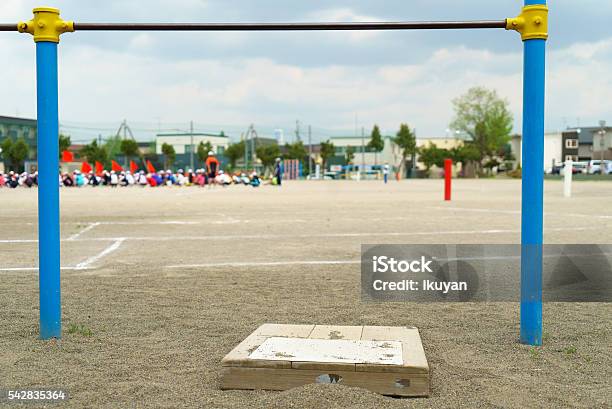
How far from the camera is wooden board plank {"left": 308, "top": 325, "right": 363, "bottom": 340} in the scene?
15.9 feet

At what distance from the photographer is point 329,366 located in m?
4.09

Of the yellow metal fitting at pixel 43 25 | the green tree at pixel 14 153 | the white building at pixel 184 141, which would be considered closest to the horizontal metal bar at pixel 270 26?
the yellow metal fitting at pixel 43 25

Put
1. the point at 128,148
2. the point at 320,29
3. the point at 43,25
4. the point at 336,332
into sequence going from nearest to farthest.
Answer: the point at 336,332 → the point at 43,25 → the point at 320,29 → the point at 128,148

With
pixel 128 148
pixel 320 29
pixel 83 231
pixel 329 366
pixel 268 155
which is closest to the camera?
pixel 329 366

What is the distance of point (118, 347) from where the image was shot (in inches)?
205

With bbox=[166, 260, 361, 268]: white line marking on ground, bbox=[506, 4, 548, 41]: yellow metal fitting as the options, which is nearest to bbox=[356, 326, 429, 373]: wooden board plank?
bbox=[506, 4, 548, 41]: yellow metal fitting

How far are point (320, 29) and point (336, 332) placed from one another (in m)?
2.33

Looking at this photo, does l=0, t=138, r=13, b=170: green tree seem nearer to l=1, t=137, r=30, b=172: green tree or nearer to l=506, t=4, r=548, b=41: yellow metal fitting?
l=1, t=137, r=30, b=172: green tree

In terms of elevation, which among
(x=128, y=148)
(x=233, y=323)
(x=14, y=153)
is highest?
(x=128, y=148)

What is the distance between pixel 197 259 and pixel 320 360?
21.0 feet

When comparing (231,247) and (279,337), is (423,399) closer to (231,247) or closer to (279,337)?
(279,337)

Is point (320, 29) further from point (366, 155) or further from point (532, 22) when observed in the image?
point (366, 155)

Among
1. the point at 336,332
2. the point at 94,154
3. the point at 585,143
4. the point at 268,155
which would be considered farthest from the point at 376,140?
the point at 336,332

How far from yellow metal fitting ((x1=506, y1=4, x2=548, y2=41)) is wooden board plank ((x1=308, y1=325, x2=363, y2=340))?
2523 millimetres
